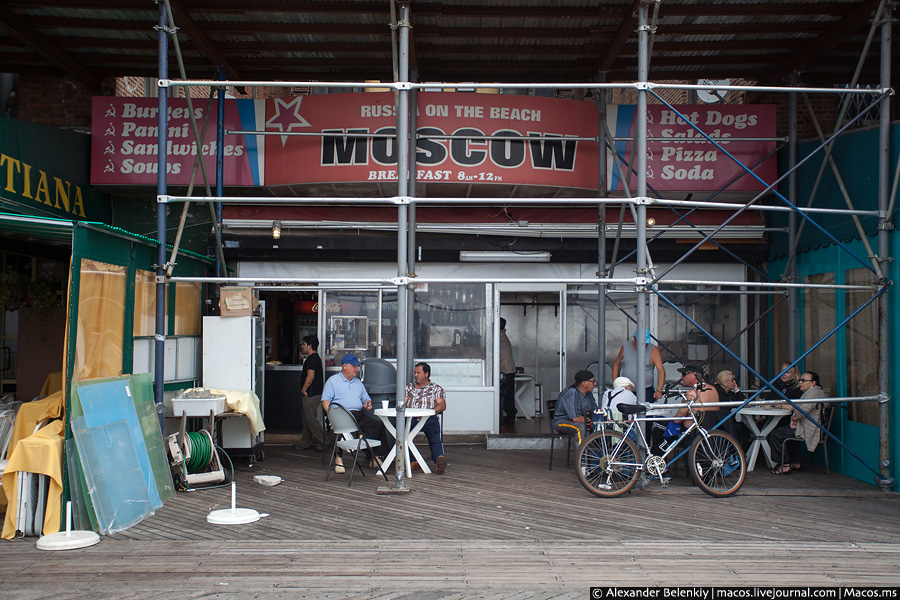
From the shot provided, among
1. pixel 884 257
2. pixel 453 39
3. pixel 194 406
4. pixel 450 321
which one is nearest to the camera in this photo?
pixel 884 257

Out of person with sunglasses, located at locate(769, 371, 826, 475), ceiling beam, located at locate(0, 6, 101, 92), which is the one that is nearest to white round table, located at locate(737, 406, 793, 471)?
person with sunglasses, located at locate(769, 371, 826, 475)

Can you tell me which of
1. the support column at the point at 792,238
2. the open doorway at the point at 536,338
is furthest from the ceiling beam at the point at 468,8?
the open doorway at the point at 536,338

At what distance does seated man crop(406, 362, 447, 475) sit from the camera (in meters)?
8.40

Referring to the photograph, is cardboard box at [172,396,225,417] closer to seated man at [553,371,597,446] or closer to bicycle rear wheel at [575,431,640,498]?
seated man at [553,371,597,446]

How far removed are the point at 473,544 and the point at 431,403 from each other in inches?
119

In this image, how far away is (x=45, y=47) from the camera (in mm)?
9250

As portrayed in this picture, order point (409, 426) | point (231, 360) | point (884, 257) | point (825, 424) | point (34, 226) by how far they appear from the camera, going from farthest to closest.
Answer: point (231, 360), point (825, 424), point (409, 426), point (884, 257), point (34, 226)

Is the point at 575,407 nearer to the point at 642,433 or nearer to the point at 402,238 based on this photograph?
the point at 642,433

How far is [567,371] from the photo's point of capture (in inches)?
436

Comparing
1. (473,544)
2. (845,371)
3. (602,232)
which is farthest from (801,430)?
(473,544)

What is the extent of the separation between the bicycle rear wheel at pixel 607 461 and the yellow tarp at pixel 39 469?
4.53m

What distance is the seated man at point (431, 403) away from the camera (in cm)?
840

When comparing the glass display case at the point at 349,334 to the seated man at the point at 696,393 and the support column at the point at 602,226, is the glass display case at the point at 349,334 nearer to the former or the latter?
the support column at the point at 602,226

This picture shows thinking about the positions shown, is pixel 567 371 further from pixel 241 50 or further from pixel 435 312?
pixel 241 50
